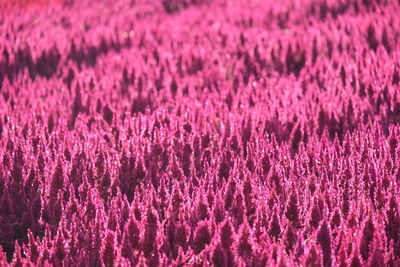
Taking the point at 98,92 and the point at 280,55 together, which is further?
the point at 280,55

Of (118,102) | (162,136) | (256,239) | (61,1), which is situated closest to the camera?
(256,239)

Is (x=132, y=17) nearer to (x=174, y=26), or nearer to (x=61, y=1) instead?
(x=174, y=26)

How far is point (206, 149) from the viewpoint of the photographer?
3410 mm

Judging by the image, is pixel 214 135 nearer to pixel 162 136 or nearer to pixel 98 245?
pixel 162 136

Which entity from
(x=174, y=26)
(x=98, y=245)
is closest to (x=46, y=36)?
(x=174, y=26)

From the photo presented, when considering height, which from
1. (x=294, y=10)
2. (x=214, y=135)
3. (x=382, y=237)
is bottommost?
(x=382, y=237)

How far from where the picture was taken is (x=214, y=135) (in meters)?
3.59

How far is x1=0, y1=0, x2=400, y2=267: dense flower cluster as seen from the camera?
7.86ft

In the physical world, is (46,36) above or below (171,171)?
above

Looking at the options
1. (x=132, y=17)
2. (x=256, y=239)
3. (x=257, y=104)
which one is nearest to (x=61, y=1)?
(x=132, y=17)

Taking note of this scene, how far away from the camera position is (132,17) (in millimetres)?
8391

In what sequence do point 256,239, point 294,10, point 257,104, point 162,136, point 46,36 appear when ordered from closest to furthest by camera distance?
1. point 256,239
2. point 162,136
3. point 257,104
4. point 46,36
5. point 294,10

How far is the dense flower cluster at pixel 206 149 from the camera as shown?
2.39m

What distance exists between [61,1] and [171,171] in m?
8.32
